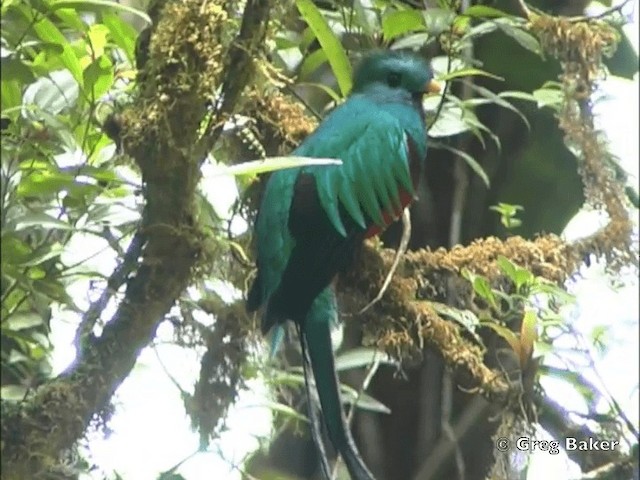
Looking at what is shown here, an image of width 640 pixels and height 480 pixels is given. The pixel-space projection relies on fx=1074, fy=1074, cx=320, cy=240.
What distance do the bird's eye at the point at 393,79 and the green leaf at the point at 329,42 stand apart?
0.05 metres

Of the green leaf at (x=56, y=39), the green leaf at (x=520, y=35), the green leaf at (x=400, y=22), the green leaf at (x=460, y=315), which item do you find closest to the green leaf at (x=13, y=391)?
the green leaf at (x=56, y=39)

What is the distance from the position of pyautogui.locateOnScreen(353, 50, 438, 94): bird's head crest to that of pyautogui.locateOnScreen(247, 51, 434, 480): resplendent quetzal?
66 mm

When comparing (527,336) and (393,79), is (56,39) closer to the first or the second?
(393,79)

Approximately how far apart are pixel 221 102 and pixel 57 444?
1.28 ft

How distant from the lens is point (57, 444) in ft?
3.45

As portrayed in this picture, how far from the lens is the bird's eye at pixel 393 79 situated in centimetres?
142

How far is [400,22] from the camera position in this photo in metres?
1.35

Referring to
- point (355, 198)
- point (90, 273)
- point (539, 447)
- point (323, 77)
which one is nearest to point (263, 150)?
point (355, 198)

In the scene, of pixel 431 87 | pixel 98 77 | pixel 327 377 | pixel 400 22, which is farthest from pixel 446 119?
pixel 98 77

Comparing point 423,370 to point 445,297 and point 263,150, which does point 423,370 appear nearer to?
point 445,297

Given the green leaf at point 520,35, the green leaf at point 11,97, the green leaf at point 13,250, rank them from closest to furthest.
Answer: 1. the green leaf at point 13,250
2. the green leaf at point 11,97
3. the green leaf at point 520,35

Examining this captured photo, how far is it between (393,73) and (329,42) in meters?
0.13

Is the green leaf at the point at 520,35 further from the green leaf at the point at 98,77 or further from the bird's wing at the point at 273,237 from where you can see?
the green leaf at the point at 98,77

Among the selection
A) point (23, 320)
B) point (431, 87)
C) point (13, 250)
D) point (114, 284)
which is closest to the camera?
point (13, 250)
